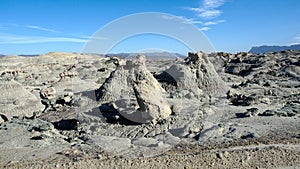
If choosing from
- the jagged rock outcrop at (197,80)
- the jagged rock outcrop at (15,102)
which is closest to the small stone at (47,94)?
the jagged rock outcrop at (15,102)

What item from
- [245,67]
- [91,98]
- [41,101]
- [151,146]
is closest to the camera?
[151,146]

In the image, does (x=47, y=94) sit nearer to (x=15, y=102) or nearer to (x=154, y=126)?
(x=15, y=102)

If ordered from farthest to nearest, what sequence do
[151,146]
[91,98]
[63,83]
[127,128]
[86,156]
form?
[63,83]
[91,98]
[127,128]
[151,146]
[86,156]

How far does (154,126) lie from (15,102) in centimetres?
618

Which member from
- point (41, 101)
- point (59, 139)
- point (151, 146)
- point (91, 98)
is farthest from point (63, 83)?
point (151, 146)

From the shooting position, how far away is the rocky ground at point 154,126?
7.79m

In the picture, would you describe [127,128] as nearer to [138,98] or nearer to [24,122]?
[138,98]

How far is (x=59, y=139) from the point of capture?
9797 millimetres

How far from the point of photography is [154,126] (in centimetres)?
1034

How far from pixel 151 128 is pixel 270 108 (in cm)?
482

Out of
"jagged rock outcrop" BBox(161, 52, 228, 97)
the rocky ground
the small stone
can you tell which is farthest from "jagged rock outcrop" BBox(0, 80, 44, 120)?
"jagged rock outcrop" BBox(161, 52, 228, 97)

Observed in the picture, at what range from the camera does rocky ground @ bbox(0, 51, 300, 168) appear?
7.79 meters

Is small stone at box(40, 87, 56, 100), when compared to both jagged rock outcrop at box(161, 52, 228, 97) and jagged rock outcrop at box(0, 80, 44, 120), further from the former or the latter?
jagged rock outcrop at box(161, 52, 228, 97)

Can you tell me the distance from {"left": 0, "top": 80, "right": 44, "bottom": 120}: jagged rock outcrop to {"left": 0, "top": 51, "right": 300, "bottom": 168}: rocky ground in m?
0.04
